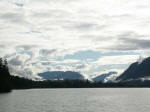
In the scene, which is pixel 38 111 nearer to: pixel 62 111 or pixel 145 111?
pixel 62 111

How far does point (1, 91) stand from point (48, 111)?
121 meters

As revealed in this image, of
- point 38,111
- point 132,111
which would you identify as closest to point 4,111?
point 38,111

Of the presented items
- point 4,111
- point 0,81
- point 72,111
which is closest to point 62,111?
point 72,111

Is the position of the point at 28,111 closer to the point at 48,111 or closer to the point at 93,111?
the point at 48,111

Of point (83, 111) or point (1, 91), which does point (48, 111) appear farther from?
point (1, 91)

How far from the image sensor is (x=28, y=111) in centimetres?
8688

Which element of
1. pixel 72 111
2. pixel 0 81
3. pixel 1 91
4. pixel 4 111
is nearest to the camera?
pixel 4 111

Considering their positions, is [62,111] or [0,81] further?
[0,81]

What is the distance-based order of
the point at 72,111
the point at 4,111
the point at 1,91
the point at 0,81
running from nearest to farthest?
the point at 4,111 → the point at 72,111 → the point at 0,81 → the point at 1,91

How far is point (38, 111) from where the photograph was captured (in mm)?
87562

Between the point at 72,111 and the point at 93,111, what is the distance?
24.0 ft

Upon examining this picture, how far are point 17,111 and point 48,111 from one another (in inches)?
379

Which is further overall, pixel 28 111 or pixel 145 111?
pixel 145 111

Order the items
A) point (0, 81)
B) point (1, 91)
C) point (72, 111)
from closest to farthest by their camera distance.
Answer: point (72, 111), point (0, 81), point (1, 91)
